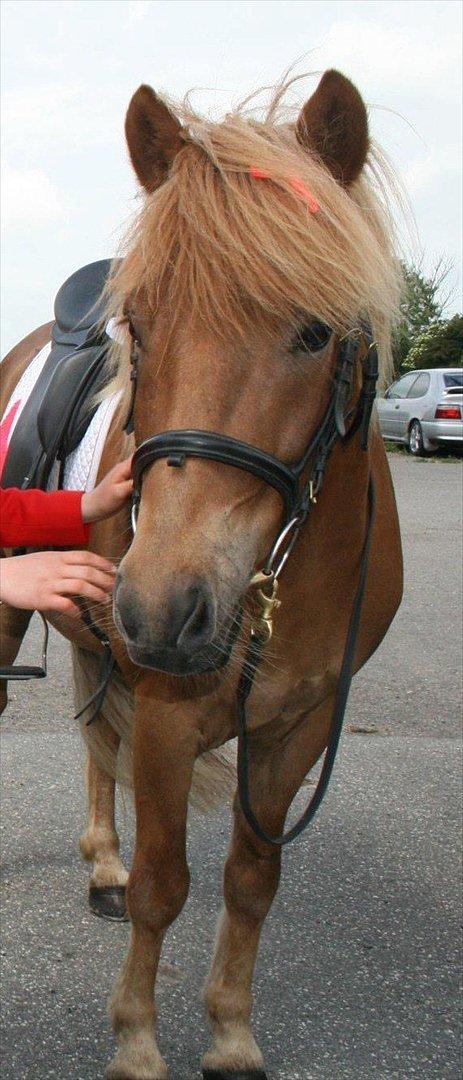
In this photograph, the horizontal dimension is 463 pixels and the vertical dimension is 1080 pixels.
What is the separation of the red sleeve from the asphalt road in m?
1.18

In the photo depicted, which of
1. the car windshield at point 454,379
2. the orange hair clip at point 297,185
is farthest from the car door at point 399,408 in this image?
the orange hair clip at point 297,185

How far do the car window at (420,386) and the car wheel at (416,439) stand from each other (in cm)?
44

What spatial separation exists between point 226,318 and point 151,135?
511mm

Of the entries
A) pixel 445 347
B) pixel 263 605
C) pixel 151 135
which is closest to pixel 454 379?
pixel 445 347

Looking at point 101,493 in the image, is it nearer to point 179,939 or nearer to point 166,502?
point 166,502

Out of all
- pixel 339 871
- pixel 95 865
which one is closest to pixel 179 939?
pixel 95 865

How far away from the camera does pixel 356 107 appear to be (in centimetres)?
204

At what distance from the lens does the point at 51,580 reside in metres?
1.95

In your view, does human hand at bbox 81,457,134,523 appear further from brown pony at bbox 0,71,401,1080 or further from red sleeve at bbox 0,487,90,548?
brown pony at bbox 0,71,401,1080

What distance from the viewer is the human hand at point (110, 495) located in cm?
224

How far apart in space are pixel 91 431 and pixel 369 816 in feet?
5.93

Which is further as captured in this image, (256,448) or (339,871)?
(339,871)

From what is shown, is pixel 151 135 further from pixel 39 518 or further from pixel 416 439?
pixel 416 439

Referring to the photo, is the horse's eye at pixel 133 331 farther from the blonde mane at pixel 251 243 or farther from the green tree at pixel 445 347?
the green tree at pixel 445 347
